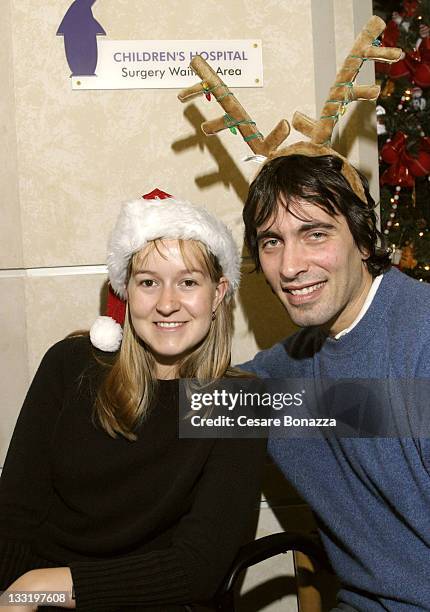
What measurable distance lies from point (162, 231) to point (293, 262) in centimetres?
32

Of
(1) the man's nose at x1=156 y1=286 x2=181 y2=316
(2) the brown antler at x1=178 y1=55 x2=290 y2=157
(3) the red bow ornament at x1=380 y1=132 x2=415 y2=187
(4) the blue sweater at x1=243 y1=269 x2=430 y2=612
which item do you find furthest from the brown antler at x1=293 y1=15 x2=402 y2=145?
(3) the red bow ornament at x1=380 y1=132 x2=415 y2=187

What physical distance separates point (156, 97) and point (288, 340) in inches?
30.3

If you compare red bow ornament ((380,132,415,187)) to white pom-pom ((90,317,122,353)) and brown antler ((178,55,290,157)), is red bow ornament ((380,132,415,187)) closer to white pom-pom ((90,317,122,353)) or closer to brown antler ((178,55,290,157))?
brown antler ((178,55,290,157))

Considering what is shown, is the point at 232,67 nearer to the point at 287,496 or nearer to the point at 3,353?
the point at 3,353

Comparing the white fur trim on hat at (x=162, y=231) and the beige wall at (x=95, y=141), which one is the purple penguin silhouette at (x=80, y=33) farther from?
the white fur trim on hat at (x=162, y=231)

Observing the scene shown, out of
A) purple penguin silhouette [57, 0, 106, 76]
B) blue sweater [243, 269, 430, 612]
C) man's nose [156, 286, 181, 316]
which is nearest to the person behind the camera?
blue sweater [243, 269, 430, 612]

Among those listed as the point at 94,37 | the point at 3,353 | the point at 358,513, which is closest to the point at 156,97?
the point at 94,37

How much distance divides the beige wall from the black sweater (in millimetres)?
267

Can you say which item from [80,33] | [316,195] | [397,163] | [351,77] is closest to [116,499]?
[316,195]

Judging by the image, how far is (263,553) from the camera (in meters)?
1.69

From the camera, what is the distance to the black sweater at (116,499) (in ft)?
4.93

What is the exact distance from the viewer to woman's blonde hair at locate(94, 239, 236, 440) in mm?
1674

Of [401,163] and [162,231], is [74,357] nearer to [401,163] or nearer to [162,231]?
[162,231]

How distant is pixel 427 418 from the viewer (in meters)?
1.46
